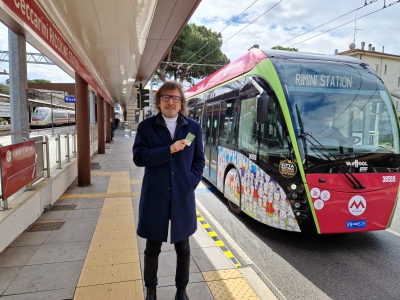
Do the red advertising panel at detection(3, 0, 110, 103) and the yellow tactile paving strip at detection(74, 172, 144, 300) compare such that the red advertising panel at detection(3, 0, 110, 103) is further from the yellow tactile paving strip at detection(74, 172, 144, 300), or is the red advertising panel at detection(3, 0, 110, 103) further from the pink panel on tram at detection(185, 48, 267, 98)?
the pink panel on tram at detection(185, 48, 267, 98)

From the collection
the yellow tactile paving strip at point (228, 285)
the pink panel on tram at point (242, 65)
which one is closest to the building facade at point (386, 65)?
the pink panel on tram at point (242, 65)

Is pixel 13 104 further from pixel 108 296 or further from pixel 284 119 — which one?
pixel 284 119

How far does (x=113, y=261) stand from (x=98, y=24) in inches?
161

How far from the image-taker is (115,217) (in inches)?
191

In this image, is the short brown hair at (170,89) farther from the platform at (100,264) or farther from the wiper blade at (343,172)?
the wiper blade at (343,172)

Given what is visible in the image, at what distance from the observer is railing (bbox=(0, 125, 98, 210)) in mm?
4121

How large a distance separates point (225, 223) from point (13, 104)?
4083 mm

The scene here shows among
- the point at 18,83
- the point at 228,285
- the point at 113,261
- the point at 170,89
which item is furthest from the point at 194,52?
the point at 228,285

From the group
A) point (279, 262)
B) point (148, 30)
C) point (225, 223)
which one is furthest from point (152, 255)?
point (148, 30)

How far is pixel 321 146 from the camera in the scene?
3785mm

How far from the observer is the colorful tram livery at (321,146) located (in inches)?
147

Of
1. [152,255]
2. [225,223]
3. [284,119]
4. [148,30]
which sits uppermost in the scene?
[148,30]

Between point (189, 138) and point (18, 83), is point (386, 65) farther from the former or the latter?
point (189, 138)

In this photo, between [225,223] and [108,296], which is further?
[225,223]
